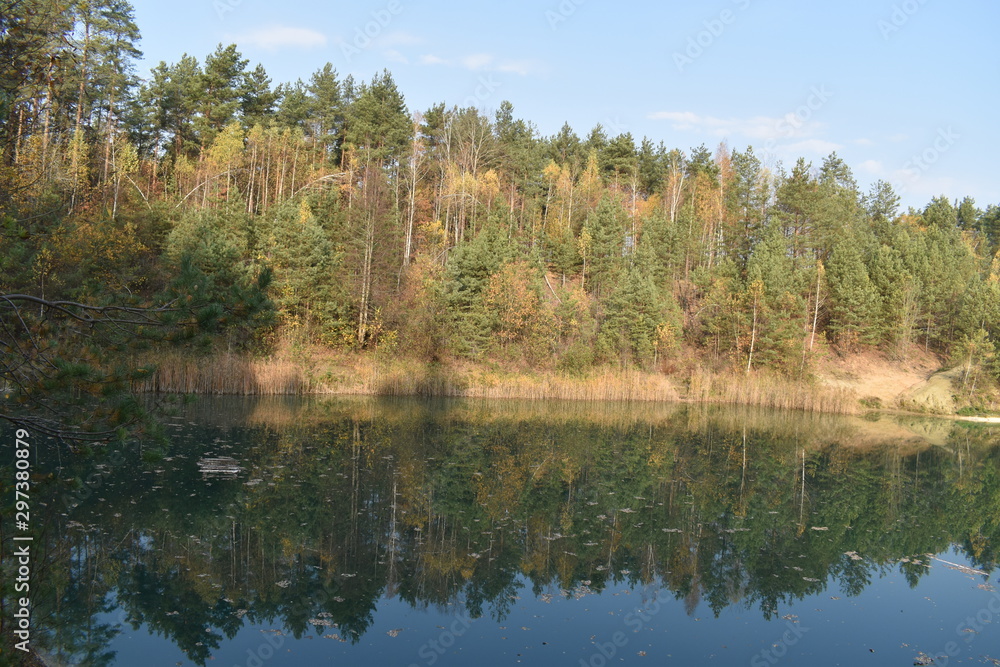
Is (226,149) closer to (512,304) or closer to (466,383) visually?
(512,304)

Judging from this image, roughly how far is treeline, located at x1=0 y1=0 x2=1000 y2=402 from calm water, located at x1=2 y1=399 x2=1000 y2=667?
1250 centimetres

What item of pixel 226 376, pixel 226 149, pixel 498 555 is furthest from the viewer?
pixel 226 149

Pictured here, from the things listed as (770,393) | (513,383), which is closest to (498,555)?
(513,383)

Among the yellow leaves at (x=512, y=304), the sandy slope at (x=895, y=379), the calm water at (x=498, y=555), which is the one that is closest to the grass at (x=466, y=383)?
the yellow leaves at (x=512, y=304)

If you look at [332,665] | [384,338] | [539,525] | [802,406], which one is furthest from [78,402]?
[802,406]

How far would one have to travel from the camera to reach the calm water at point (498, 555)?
8.54 m

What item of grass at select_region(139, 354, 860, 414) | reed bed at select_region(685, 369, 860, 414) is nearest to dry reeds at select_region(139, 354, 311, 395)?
grass at select_region(139, 354, 860, 414)

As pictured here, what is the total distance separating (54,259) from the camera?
21781 mm

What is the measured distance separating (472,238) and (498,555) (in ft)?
106

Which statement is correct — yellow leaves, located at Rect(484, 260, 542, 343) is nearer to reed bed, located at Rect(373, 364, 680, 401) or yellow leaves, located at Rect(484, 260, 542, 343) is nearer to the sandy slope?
reed bed, located at Rect(373, 364, 680, 401)

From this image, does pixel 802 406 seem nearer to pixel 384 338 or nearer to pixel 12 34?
pixel 384 338

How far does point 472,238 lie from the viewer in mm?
42219

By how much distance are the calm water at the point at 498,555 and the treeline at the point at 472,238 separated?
1250 cm

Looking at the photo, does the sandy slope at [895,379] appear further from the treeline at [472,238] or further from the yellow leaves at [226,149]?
the yellow leaves at [226,149]
